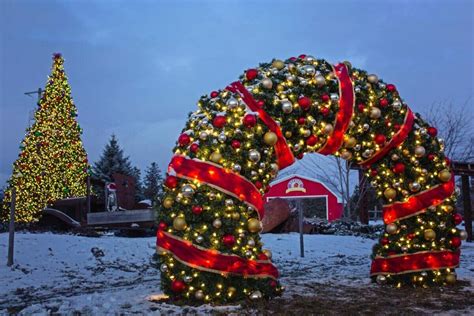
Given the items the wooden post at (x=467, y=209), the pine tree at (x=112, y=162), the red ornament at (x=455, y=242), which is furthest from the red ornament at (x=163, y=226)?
the pine tree at (x=112, y=162)

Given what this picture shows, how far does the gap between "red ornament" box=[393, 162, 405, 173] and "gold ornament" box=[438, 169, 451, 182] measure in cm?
57

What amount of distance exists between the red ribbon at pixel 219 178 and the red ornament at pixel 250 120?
61cm

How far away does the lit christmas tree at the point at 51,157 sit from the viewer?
1688 cm

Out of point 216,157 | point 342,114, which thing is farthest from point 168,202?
point 342,114

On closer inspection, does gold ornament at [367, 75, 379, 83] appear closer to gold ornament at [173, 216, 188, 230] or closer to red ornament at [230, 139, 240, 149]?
red ornament at [230, 139, 240, 149]

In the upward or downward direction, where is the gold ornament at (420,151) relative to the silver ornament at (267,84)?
downward

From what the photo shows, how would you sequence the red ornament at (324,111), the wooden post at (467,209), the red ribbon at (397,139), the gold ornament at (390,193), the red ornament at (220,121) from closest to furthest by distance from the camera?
1. the red ornament at (220,121)
2. the red ornament at (324,111)
3. the red ribbon at (397,139)
4. the gold ornament at (390,193)
5. the wooden post at (467,209)

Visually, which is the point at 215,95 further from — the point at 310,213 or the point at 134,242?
the point at 310,213

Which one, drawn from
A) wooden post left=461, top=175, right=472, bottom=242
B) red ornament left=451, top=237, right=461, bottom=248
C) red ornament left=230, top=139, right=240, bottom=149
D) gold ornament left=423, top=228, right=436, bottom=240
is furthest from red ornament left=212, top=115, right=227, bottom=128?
wooden post left=461, top=175, right=472, bottom=242

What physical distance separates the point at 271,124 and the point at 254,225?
1.26 metres

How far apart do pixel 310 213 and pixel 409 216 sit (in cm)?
2608

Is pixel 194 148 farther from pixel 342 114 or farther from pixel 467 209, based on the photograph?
pixel 467 209

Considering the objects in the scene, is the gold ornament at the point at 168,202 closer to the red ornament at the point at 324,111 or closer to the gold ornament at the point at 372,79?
the red ornament at the point at 324,111

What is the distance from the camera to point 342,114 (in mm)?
6102
